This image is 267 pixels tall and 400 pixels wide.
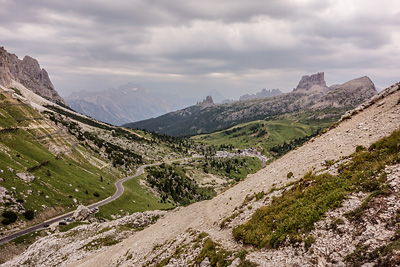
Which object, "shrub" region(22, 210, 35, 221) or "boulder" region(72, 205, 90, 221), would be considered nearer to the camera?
"shrub" region(22, 210, 35, 221)

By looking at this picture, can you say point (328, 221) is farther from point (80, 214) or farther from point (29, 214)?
point (29, 214)

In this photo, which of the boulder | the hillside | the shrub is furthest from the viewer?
the boulder

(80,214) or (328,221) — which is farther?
(80,214)

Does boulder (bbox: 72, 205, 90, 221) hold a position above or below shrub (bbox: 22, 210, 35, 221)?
below

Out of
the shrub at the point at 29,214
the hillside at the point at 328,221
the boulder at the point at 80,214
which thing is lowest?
the boulder at the point at 80,214

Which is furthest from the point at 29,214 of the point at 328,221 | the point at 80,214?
the point at 328,221

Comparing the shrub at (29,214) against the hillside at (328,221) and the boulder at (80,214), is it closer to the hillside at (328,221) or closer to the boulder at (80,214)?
the boulder at (80,214)

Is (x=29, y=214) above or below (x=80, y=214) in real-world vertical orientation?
above

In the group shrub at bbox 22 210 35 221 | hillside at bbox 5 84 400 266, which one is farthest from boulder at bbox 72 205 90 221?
hillside at bbox 5 84 400 266

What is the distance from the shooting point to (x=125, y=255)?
31.6 m

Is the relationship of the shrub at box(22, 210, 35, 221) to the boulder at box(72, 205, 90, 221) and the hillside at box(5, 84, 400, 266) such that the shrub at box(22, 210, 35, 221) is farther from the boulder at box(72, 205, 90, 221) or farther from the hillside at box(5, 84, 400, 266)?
the hillside at box(5, 84, 400, 266)

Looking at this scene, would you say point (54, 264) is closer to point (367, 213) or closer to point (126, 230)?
point (126, 230)

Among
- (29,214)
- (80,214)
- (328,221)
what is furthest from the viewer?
(80,214)

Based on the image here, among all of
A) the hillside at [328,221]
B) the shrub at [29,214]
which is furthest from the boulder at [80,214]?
the hillside at [328,221]
